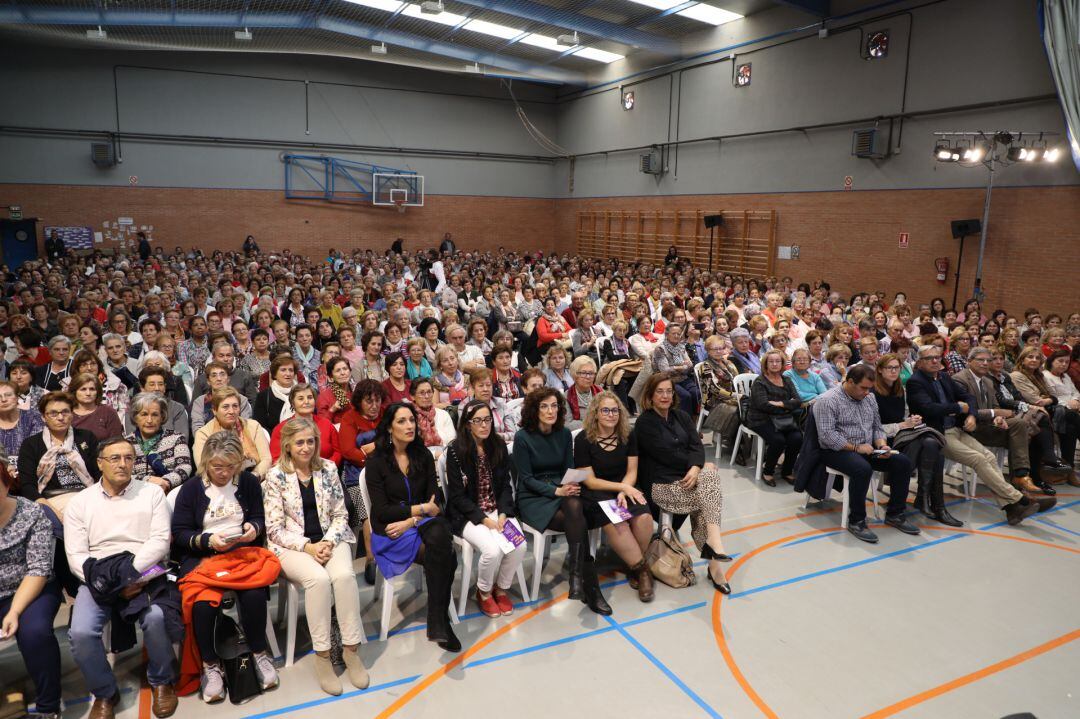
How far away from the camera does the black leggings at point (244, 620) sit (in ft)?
10.2

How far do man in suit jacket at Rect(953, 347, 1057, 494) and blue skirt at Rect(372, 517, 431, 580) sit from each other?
192 inches

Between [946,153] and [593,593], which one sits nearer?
[593,593]

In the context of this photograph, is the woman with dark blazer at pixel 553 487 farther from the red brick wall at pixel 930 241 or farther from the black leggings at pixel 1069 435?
the red brick wall at pixel 930 241

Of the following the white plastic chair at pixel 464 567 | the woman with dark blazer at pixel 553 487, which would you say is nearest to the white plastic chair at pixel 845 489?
the woman with dark blazer at pixel 553 487

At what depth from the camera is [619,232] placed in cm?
2169

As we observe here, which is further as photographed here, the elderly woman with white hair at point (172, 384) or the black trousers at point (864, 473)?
the elderly woman with white hair at point (172, 384)

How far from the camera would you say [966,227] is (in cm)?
1191

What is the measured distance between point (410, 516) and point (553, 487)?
91 centimetres

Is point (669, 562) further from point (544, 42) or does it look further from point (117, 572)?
point (544, 42)

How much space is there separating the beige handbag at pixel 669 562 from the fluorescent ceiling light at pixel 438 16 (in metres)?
14.8

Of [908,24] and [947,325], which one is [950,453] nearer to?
[947,325]

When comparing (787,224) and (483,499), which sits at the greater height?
(787,224)

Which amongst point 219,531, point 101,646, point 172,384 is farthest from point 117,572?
point 172,384

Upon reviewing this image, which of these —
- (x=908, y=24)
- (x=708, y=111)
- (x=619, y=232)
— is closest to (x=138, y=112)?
(x=619, y=232)
